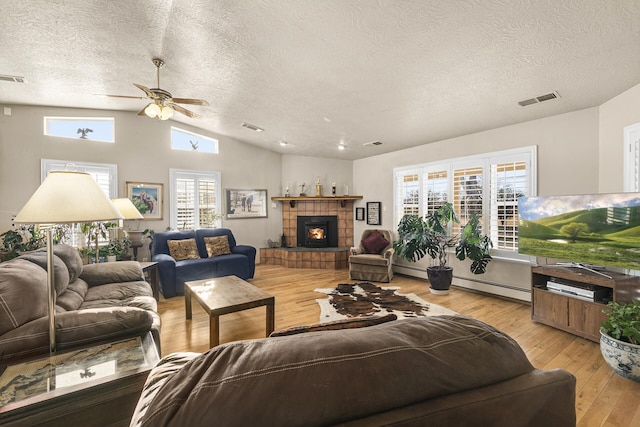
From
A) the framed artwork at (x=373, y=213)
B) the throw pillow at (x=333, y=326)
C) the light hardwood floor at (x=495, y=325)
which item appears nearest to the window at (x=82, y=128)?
the light hardwood floor at (x=495, y=325)

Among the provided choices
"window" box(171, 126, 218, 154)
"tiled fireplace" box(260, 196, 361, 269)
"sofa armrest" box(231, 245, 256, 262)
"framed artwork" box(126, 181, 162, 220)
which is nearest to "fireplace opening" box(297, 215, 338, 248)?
"tiled fireplace" box(260, 196, 361, 269)

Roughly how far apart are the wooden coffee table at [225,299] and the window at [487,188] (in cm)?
347

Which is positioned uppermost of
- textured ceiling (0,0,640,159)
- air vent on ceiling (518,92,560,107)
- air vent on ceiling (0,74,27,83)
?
air vent on ceiling (0,74,27,83)

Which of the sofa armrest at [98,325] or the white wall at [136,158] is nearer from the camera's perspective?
the sofa armrest at [98,325]

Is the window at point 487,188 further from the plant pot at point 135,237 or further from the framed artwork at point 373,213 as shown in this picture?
the plant pot at point 135,237

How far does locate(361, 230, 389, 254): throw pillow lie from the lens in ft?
18.4

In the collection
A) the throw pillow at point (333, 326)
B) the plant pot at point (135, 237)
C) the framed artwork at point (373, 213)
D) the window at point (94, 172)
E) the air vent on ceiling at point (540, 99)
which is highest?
the air vent on ceiling at point (540, 99)

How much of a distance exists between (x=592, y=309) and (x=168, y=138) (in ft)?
21.9

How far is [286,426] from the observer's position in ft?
1.76

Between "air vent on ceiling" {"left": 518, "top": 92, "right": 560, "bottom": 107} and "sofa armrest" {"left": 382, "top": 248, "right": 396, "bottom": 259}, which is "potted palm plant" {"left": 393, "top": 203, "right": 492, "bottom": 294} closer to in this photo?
"sofa armrest" {"left": 382, "top": 248, "right": 396, "bottom": 259}

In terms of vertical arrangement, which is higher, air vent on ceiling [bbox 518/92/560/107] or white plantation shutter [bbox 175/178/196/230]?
air vent on ceiling [bbox 518/92/560/107]

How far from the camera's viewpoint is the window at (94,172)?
4.59 meters

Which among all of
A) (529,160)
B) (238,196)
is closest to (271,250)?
(238,196)

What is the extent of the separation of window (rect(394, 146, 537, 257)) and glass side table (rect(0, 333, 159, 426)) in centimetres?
450
